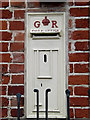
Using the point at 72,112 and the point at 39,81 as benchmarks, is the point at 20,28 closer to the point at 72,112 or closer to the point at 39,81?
the point at 39,81

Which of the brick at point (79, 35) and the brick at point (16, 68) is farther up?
the brick at point (79, 35)

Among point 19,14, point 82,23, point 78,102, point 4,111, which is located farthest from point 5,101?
point 82,23

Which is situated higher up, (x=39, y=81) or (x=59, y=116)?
(x=39, y=81)

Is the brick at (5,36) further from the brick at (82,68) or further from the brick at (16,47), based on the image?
the brick at (82,68)

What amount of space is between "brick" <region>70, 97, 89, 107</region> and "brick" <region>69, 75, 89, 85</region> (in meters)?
0.09

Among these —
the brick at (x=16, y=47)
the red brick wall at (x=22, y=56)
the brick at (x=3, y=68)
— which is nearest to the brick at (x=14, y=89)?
the red brick wall at (x=22, y=56)

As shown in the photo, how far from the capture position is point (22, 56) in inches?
52.2

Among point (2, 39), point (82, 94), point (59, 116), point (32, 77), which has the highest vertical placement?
point (2, 39)

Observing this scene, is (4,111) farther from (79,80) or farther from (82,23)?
(82,23)

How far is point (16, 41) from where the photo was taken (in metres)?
1.33

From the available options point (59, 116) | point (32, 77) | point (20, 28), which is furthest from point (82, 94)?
point (20, 28)

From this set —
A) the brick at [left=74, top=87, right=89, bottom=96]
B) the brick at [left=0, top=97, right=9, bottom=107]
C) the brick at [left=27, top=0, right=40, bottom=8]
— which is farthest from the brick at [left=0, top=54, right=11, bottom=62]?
the brick at [left=74, top=87, right=89, bottom=96]

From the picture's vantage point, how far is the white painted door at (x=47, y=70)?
1.33 meters

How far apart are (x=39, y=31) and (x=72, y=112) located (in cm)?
54
